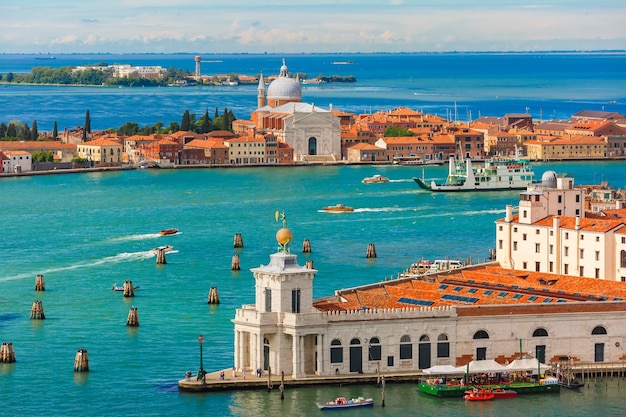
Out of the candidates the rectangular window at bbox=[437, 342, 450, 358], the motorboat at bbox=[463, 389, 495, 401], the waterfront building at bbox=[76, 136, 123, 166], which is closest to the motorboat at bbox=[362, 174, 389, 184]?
the waterfront building at bbox=[76, 136, 123, 166]

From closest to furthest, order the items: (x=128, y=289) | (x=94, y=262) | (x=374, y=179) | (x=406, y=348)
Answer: (x=406, y=348) < (x=128, y=289) < (x=94, y=262) < (x=374, y=179)

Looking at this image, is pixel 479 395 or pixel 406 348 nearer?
pixel 479 395

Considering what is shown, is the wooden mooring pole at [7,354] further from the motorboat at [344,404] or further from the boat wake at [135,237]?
the boat wake at [135,237]

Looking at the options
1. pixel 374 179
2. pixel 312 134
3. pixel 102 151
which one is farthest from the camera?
pixel 312 134

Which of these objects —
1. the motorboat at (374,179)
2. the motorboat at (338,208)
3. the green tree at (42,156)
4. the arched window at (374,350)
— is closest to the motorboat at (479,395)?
the arched window at (374,350)

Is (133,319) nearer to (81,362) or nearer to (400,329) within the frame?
(81,362)

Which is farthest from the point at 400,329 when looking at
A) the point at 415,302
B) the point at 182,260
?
the point at 182,260
